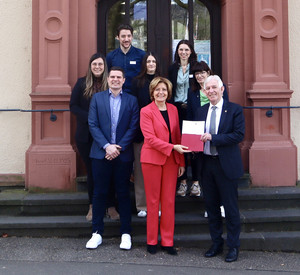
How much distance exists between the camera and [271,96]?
5.96 meters

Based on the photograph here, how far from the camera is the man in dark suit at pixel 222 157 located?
4.26 m

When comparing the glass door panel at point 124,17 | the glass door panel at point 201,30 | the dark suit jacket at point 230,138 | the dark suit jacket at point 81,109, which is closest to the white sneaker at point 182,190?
the dark suit jacket at point 230,138

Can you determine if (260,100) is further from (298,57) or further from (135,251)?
(135,251)

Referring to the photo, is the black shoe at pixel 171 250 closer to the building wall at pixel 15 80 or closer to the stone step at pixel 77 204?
the stone step at pixel 77 204

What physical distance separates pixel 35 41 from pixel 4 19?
66 centimetres

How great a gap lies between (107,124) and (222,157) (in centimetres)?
134

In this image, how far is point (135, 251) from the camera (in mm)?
4672

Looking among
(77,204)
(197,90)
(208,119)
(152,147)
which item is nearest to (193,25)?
(197,90)

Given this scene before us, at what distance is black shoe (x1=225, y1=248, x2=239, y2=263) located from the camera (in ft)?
14.3

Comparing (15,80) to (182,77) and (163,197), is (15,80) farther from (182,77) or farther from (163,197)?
(163,197)

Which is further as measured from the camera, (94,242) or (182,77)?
(182,77)

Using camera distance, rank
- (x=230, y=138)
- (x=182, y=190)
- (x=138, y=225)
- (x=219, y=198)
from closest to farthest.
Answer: (x=230, y=138) < (x=219, y=198) < (x=138, y=225) < (x=182, y=190)

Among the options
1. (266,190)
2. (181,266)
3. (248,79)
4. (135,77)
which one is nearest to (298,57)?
(248,79)

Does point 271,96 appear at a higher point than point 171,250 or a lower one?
higher
